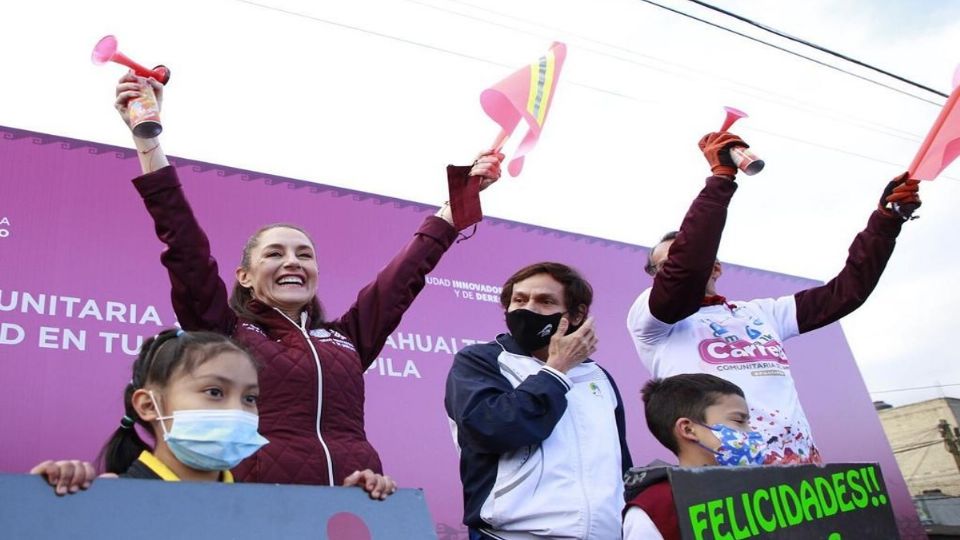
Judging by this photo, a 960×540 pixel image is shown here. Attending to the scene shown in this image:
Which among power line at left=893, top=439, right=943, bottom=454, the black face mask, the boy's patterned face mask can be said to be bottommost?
the boy's patterned face mask

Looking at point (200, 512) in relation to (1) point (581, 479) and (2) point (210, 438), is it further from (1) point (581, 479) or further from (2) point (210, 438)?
(1) point (581, 479)

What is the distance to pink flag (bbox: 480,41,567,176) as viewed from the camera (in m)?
2.09

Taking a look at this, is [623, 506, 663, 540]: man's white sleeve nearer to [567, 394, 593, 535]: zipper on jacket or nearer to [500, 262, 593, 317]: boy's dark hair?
[567, 394, 593, 535]: zipper on jacket

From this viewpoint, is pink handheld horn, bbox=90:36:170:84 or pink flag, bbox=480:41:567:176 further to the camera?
pink flag, bbox=480:41:567:176

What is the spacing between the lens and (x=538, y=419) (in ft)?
5.31

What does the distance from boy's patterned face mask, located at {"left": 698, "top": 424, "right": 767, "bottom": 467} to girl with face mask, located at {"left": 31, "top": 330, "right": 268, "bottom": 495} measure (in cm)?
96

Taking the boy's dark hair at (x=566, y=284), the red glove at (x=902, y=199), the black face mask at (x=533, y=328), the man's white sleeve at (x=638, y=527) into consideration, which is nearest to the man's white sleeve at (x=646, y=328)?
the boy's dark hair at (x=566, y=284)

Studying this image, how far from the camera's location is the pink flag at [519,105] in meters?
2.09

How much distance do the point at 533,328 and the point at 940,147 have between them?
141 centimetres

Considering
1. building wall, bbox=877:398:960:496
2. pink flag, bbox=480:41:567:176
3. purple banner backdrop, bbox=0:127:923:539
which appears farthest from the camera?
building wall, bbox=877:398:960:496

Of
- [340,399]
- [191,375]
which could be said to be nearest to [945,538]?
[340,399]

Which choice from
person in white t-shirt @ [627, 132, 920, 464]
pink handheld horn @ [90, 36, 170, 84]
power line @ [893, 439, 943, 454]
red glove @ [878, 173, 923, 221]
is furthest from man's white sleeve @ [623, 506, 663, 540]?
power line @ [893, 439, 943, 454]

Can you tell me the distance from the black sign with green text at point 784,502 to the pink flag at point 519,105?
103 centimetres

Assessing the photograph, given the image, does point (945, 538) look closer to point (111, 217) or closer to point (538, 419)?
point (538, 419)
